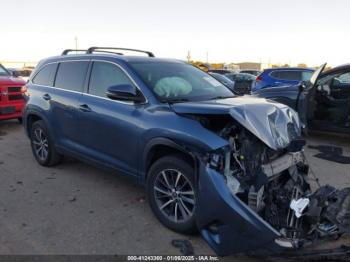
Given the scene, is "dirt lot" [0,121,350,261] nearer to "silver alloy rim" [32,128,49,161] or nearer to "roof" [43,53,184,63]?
"silver alloy rim" [32,128,49,161]

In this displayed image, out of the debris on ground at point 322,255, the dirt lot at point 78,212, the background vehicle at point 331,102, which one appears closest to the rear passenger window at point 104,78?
the dirt lot at point 78,212

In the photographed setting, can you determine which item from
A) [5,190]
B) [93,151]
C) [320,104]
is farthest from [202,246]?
[320,104]

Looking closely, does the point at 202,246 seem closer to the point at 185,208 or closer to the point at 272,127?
the point at 185,208

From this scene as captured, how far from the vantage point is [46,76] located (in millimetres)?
5852

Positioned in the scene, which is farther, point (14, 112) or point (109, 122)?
point (14, 112)

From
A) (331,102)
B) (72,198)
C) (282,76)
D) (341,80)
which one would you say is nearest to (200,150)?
(72,198)

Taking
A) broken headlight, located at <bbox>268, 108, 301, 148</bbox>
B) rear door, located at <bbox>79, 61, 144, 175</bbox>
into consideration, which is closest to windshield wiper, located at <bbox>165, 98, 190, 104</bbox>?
rear door, located at <bbox>79, 61, 144, 175</bbox>

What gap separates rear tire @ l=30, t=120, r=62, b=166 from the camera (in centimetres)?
572

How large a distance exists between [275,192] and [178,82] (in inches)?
72.2

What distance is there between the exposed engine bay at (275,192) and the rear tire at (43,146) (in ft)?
10.7

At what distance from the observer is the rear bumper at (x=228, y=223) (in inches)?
107

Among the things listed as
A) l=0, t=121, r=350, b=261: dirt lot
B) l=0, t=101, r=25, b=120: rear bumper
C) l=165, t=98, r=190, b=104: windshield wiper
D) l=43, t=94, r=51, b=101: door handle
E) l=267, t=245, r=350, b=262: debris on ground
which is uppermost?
l=165, t=98, r=190, b=104: windshield wiper

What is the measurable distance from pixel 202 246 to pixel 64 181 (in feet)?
8.88

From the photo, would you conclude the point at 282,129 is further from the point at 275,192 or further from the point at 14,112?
the point at 14,112
